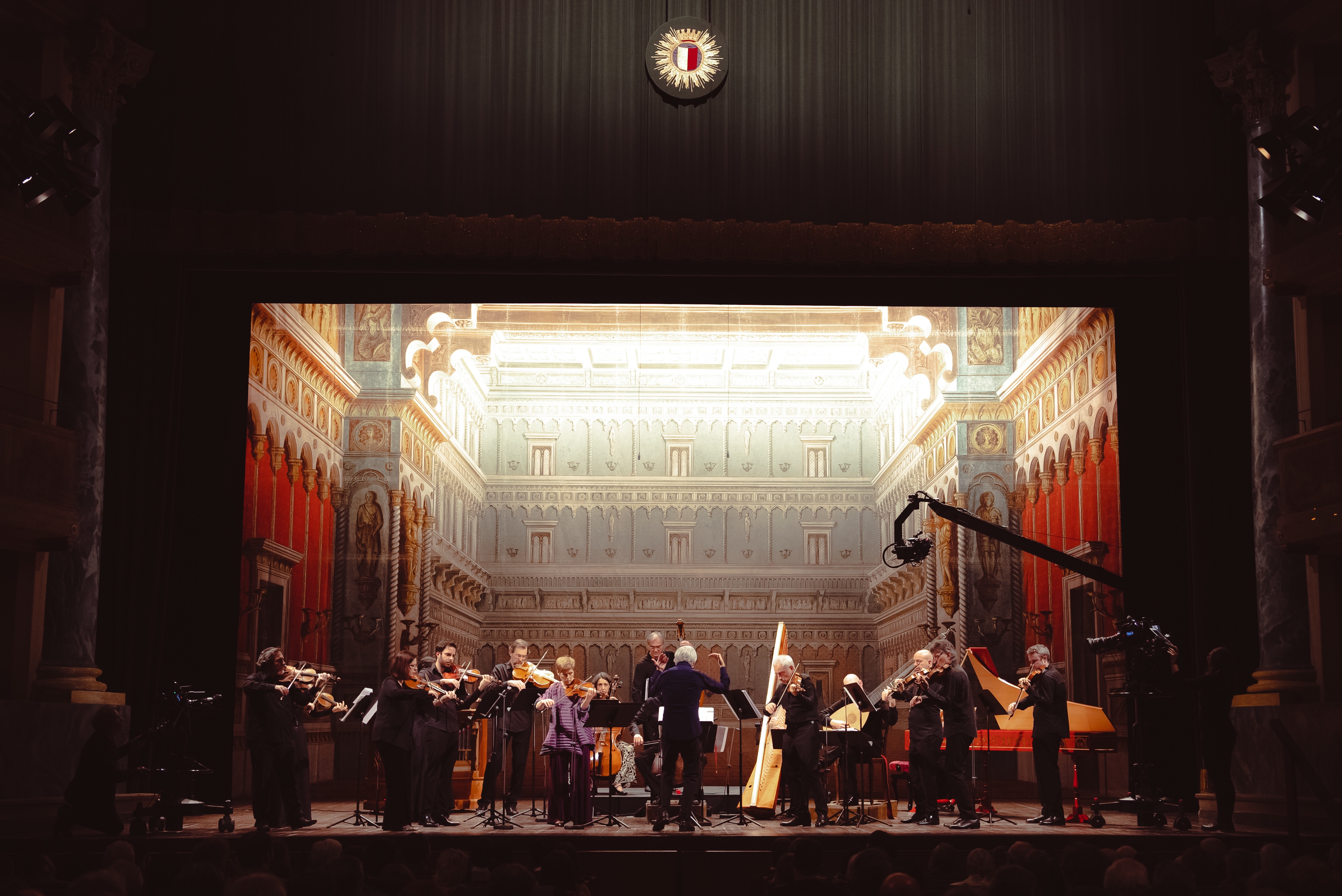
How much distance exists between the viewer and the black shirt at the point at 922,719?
1129 centimetres

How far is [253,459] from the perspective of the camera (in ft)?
47.9

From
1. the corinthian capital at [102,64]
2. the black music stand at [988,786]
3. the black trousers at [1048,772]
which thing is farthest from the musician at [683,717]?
the corinthian capital at [102,64]

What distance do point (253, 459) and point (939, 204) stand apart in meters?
8.17

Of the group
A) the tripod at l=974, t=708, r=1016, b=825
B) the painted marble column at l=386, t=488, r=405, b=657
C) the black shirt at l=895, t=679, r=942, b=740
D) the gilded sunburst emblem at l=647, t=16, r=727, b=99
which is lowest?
the tripod at l=974, t=708, r=1016, b=825

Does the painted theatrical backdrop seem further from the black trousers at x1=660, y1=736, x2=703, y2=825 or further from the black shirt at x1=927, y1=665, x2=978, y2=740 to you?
the black trousers at x1=660, y1=736, x2=703, y2=825

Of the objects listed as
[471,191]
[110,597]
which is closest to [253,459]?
[110,597]

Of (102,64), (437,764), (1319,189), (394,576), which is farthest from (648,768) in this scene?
(102,64)

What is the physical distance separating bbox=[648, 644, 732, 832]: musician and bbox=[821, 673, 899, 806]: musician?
1268 millimetres

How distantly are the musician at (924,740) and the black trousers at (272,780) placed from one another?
17.5ft

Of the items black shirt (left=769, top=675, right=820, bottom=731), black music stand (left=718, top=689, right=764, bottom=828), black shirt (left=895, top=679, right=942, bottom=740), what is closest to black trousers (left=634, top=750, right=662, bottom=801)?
black music stand (left=718, top=689, right=764, bottom=828)

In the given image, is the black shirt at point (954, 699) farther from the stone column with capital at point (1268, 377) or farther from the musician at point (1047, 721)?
the stone column with capital at point (1268, 377)

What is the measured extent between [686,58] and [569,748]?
665 centimetres

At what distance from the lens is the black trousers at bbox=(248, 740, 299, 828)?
34.4 feet

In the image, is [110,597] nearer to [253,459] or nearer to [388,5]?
[253,459]
